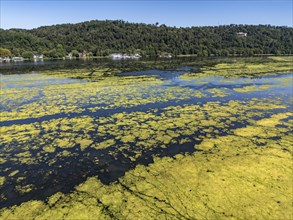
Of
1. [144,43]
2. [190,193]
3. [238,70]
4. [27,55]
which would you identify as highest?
[144,43]

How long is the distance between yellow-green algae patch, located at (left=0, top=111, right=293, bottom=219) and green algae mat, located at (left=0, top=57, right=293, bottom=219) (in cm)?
3

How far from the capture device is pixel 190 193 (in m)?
7.88

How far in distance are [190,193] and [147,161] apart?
2.74m

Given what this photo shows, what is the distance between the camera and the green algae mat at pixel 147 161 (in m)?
7.31


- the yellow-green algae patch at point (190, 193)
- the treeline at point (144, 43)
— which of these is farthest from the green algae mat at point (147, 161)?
the treeline at point (144, 43)

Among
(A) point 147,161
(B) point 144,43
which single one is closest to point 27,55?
(B) point 144,43

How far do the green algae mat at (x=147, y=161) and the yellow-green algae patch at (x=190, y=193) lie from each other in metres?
0.03

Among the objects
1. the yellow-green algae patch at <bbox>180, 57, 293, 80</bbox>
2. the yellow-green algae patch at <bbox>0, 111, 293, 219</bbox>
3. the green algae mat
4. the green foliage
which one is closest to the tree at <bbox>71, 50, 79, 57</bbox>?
the green foliage

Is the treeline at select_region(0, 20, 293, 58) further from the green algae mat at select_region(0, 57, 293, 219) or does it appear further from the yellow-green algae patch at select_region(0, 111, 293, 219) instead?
the yellow-green algae patch at select_region(0, 111, 293, 219)

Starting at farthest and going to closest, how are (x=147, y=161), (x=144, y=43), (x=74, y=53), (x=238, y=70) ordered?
1. (x=144, y=43)
2. (x=74, y=53)
3. (x=238, y=70)
4. (x=147, y=161)

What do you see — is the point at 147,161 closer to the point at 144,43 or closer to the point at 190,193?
the point at 190,193

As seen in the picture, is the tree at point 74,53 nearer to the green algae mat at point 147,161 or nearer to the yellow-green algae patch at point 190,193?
the green algae mat at point 147,161

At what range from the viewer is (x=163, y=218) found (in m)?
6.81

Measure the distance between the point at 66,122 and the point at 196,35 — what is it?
198 m
